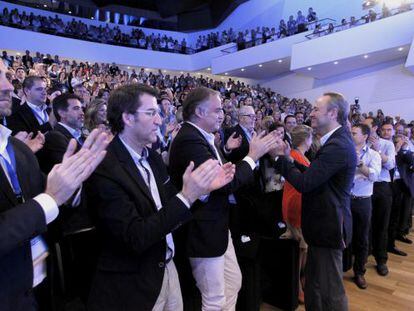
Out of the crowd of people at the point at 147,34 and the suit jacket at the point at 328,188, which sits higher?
the crowd of people at the point at 147,34

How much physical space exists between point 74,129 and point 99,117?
1.41 feet

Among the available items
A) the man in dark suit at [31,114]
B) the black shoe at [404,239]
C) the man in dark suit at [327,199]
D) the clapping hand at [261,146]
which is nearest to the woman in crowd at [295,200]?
the man in dark suit at [327,199]

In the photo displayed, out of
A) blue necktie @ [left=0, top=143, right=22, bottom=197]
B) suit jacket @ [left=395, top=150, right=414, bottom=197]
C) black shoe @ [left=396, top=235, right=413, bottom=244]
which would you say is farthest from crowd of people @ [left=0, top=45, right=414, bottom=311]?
black shoe @ [left=396, top=235, right=413, bottom=244]

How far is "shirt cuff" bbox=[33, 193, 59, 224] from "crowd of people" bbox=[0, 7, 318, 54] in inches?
630

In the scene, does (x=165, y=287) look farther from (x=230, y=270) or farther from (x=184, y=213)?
(x=230, y=270)

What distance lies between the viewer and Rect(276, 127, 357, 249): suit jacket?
2023mm

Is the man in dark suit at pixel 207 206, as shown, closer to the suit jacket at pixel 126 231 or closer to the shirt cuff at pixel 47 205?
the suit jacket at pixel 126 231

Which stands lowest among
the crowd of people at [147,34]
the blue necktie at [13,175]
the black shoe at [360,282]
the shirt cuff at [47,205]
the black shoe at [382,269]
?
the black shoe at [382,269]

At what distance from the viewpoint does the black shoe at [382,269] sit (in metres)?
3.39

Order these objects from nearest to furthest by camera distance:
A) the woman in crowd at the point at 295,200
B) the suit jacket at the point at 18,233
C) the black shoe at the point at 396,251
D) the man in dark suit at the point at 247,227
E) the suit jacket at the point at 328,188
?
the suit jacket at the point at 18,233 → the suit jacket at the point at 328,188 → the man in dark suit at the point at 247,227 → the woman in crowd at the point at 295,200 → the black shoe at the point at 396,251

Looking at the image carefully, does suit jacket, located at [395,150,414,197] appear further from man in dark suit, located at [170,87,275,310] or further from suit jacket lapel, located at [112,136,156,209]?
suit jacket lapel, located at [112,136,156,209]

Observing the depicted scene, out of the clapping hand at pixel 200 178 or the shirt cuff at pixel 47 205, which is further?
the clapping hand at pixel 200 178

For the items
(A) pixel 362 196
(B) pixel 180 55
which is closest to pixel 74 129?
(A) pixel 362 196

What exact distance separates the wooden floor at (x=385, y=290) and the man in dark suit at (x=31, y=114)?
2.75 meters
